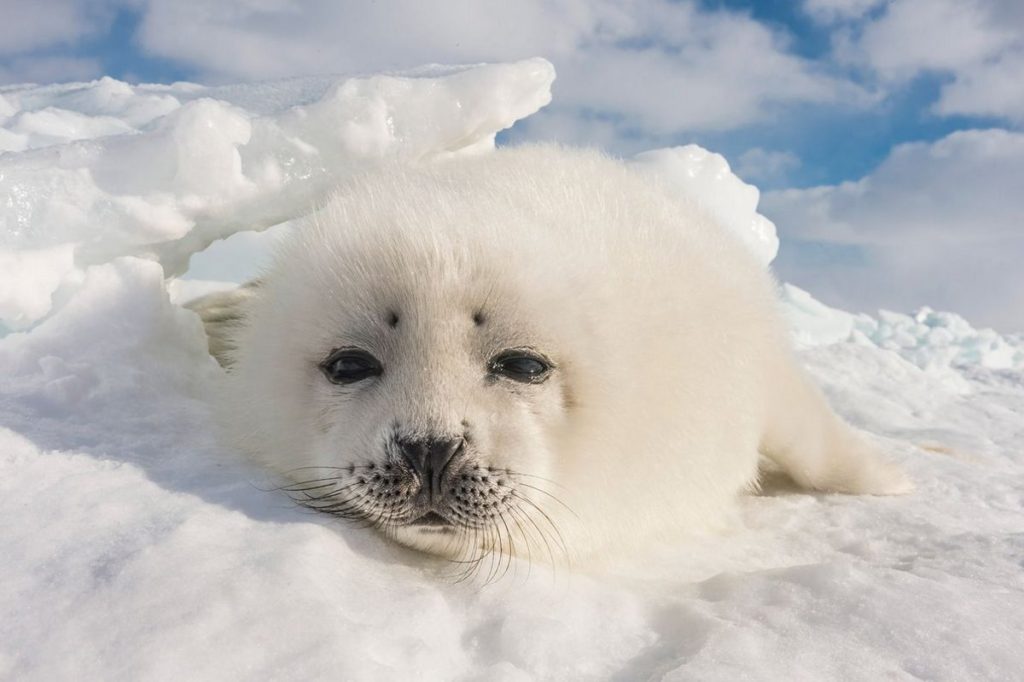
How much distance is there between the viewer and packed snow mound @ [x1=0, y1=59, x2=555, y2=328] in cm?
313

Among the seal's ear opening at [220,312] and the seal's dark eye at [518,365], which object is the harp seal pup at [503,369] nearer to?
the seal's dark eye at [518,365]

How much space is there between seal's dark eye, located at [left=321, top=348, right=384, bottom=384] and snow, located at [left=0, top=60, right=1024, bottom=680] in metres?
0.34

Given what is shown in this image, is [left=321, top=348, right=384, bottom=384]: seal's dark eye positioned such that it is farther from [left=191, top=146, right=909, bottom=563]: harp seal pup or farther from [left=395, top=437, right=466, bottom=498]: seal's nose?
[left=395, top=437, right=466, bottom=498]: seal's nose

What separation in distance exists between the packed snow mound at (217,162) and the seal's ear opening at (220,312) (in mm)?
288

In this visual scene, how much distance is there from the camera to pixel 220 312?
416cm

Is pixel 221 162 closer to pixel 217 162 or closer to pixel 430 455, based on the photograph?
pixel 217 162

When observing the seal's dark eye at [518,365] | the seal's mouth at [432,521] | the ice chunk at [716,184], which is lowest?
the seal's mouth at [432,521]

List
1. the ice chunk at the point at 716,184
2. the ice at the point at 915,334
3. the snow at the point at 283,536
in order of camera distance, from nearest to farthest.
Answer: the snow at the point at 283,536 < the ice chunk at the point at 716,184 < the ice at the point at 915,334

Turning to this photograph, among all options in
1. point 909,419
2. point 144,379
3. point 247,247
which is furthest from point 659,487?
point 247,247

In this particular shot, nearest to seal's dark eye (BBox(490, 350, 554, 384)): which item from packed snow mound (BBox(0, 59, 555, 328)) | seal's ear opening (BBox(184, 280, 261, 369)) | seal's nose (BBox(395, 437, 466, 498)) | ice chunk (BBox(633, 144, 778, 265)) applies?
seal's nose (BBox(395, 437, 466, 498))

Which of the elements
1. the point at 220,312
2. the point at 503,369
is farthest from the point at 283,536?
the point at 220,312

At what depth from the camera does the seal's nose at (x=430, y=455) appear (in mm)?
1954

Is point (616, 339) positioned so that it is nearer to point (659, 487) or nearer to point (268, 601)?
point (659, 487)

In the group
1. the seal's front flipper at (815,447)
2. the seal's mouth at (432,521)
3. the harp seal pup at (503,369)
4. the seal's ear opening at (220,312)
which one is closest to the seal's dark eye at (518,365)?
the harp seal pup at (503,369)
